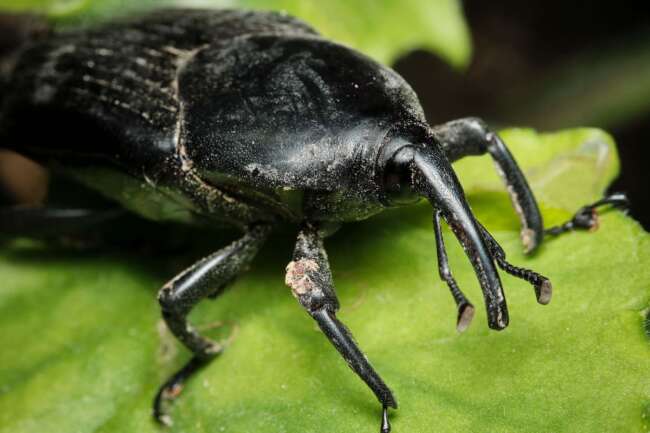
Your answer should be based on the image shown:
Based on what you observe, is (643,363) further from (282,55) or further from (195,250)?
(195,250)

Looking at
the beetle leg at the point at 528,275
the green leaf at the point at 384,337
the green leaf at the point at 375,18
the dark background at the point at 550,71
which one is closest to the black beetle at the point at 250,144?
the beetle leg at the point at 528,275

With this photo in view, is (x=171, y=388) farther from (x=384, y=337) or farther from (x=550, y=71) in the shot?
(x=550, y=71)

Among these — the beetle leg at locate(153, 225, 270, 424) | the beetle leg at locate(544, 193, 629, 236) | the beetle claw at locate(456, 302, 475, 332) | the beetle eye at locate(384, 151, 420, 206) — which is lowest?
the beetle leg at locate(153, 225, 270, 424)

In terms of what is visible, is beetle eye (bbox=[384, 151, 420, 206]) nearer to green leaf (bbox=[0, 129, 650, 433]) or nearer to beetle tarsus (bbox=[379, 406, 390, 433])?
green leaf (bbox=[0, 129, 650, 433])

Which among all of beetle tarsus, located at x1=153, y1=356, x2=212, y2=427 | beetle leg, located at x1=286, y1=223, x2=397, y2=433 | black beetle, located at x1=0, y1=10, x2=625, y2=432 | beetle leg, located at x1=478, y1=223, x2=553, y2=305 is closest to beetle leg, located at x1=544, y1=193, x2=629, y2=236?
black beetle, located at x1=0, y1=10, x2=625, y2=432

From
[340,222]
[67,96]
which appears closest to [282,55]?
[340,222]

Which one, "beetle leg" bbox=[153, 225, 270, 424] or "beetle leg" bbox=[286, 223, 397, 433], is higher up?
"beetle leg" bbox=[286, 223, 397, 433]
